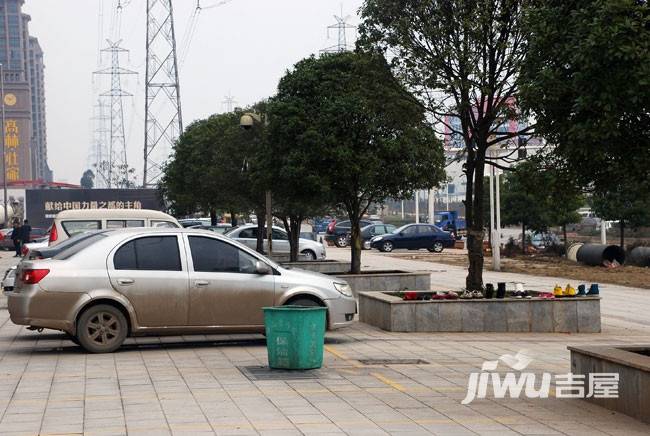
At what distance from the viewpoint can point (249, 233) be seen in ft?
129

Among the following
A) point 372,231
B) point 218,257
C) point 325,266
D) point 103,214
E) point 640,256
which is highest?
point 103,214

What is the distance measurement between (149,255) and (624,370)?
22.1 ft

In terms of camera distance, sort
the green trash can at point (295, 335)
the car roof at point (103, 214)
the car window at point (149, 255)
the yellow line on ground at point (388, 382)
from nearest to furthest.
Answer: the yellow line on ground at point (388, 382)
the green trash can at point (295, 335)
the car window at point (149, 255)
the car roof at point (103, 214)

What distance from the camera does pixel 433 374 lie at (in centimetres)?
1221

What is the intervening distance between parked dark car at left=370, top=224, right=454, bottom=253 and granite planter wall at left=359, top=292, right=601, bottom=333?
126 ft

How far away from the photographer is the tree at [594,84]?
9414mm

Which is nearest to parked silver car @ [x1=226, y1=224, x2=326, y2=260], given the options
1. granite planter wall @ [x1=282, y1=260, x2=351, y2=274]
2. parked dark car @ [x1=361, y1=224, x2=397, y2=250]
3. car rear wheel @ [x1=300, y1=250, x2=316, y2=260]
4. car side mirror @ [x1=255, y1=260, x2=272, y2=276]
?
car rear wheel @ [x1=300, y1=250, x2=316, y2=260]

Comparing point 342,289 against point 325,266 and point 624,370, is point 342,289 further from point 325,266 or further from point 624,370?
point 325,266

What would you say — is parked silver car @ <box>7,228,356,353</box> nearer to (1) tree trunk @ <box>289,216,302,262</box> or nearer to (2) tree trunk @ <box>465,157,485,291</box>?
(2) tree trunk @ <box>465,157,485,291</box>

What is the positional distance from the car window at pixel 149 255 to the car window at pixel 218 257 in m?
0.26

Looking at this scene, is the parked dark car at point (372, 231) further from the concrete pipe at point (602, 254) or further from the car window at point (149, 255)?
the car window at point (149, 255)

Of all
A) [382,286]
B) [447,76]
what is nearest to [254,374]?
[447,76]

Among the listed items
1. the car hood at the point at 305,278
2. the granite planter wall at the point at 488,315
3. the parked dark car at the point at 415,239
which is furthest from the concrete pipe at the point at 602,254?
the car hood at the point at 305,278

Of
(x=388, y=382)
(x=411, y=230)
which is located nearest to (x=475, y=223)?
(x=388, y=382)
